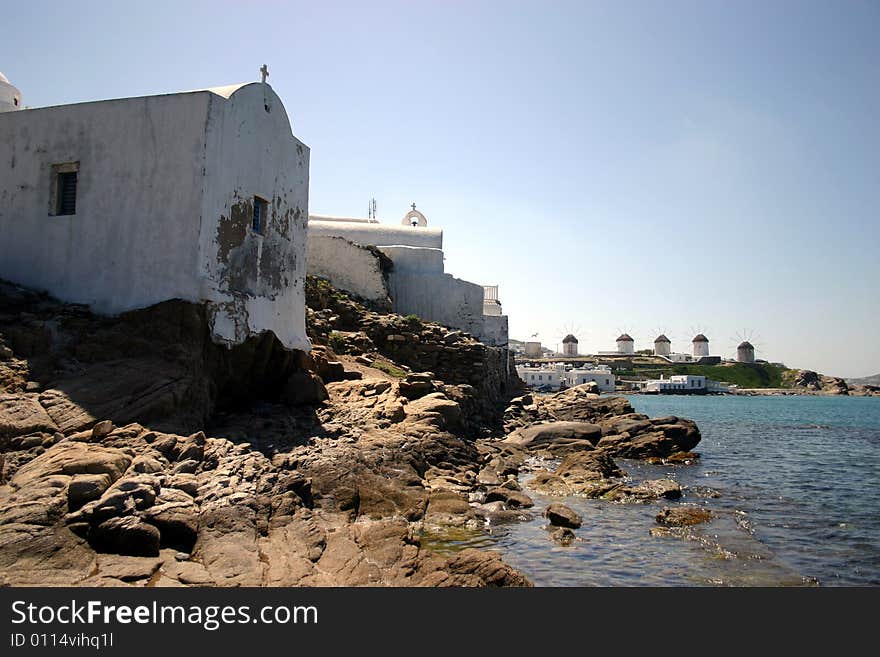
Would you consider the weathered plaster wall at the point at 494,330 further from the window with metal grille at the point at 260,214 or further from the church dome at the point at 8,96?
the church dome at the point at 8,96

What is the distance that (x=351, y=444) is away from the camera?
12180mm

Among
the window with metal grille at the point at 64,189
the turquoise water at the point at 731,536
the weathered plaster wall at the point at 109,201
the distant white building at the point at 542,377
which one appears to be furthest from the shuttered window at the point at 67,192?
the distant white building at the point at 542,377

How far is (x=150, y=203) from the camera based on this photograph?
40.3ft

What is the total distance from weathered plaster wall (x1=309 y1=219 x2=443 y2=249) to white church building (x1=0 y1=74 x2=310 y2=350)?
57.1ft

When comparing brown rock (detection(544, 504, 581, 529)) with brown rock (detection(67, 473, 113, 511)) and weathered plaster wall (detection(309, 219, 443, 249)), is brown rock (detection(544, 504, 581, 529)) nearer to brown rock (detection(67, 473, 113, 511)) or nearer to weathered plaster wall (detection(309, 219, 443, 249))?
brown rock (detection(67, 473, 113, 511))

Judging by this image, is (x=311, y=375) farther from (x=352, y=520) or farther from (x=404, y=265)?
(x=404, y=265)

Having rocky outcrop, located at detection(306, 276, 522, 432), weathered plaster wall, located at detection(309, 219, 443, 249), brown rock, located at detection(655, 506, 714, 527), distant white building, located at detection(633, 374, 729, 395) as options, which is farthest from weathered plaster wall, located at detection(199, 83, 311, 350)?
distant white building, located at detection(633, 374, 729, 395)

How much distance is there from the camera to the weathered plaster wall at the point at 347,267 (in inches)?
1049

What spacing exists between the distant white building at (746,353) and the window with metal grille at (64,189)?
125 m

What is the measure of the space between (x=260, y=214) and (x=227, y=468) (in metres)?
6.39

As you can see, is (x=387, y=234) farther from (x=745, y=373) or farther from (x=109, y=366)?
(x=745, y=373)

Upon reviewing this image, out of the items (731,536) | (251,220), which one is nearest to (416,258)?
(251,220)

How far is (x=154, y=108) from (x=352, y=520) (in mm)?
8851
